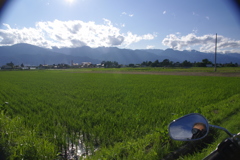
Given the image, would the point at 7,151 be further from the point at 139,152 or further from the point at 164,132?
the point at 164,132

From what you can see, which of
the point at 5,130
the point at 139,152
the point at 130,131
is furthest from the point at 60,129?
the point at 139,152

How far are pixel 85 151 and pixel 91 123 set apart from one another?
4.40 ft

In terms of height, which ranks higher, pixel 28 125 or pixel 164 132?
pixel 164 132

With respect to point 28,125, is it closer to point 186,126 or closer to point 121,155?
point 121,155

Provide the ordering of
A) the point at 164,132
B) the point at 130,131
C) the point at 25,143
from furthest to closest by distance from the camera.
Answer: the point at 130,131
the point at 164,132
the point at 25,143

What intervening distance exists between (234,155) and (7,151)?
3.11 metres

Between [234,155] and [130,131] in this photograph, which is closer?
[234,155]

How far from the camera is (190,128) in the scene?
1405 millimetres

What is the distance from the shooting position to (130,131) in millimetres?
3633

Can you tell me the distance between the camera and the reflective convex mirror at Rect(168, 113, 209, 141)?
137cm

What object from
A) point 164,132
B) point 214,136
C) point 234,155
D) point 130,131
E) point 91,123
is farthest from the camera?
point 91,123

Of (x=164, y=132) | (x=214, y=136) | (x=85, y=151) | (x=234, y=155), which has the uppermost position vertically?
(x=234, y=155)

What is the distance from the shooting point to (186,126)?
1.44m

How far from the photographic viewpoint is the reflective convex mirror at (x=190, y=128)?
1.37m
